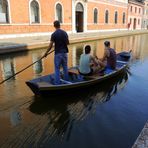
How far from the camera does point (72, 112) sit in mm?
6066

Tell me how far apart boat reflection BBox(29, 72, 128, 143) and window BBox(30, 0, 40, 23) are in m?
17.3

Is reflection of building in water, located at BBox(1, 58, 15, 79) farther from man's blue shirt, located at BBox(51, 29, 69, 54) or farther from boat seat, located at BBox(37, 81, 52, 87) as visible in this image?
man's blue shirt, located at BBox(51, 29, 69, 54)

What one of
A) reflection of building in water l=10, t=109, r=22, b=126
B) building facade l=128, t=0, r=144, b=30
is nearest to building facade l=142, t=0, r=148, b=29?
building facade l=128, t=0, r=144, b=30

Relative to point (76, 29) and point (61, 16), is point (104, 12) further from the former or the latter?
point (61, 16)

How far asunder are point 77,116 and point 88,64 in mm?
2298

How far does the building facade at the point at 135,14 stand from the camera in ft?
154

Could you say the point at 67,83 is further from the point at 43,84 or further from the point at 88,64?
the point at 88,64

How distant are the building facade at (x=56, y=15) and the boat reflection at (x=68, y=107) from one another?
15180mm

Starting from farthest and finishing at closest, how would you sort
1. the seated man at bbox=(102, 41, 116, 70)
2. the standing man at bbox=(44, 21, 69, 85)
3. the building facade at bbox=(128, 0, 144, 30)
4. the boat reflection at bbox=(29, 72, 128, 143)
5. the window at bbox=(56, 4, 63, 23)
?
the building facade at bbox=(128, 0, 144, 30) → the window at bbox=(56, 4, 63, 23) → the seated man at bbox=(102, 41, 116, 70) → the standing man at bbox=(44, 21, 69, 85) → the boat reflection at bbox=(29, 72, 128, 143)

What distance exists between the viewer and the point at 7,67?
36.8 ft

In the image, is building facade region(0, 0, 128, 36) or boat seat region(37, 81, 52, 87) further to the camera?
building facade region(0, 0, 128, 36)

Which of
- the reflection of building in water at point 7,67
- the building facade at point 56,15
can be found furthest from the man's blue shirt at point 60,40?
the building facade at point 56,15

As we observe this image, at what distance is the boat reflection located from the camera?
5.20 m

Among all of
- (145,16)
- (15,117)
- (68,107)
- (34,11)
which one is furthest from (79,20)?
(145,16)
